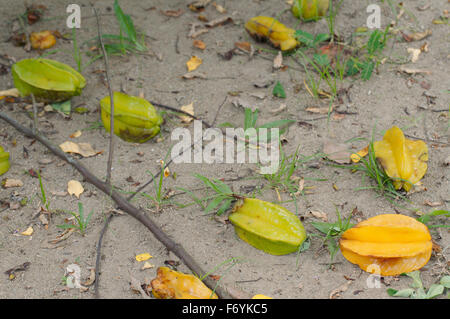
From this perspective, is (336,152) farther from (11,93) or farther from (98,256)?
(11,93)

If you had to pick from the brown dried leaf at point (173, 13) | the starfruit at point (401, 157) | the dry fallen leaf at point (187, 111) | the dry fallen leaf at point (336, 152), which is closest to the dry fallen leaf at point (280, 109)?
the dry fallen leaf at point (336, 152)

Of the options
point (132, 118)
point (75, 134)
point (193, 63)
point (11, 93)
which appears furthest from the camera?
point (193, 63)

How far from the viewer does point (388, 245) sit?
213 cm

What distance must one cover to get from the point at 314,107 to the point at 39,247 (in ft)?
5.31

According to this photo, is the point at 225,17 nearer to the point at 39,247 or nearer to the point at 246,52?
the point at 246,52

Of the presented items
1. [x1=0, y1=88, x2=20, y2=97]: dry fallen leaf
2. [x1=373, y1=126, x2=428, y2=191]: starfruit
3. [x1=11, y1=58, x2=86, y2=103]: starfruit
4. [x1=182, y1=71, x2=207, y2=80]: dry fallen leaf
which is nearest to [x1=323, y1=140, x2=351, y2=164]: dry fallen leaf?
[x1=373, y1=126, x2=428, y2=191]: starfruit

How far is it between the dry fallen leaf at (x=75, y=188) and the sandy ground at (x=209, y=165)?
3 centimetres

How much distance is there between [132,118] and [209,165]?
1.54 ft

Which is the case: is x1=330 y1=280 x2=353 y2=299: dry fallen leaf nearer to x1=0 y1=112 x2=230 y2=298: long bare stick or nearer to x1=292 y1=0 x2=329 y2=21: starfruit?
x1=0 y1=112 x2=230 y2=298: long bare stick

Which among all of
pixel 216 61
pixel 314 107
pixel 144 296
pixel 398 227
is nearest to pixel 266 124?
pixel 314 107

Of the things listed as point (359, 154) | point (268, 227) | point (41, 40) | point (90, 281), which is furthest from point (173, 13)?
point (90, 281)

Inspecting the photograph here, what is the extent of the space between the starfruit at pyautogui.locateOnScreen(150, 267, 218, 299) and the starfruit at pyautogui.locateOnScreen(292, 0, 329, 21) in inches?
81.3

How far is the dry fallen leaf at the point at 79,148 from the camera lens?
9.12 feet

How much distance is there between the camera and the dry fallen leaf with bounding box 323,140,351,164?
104 inches
